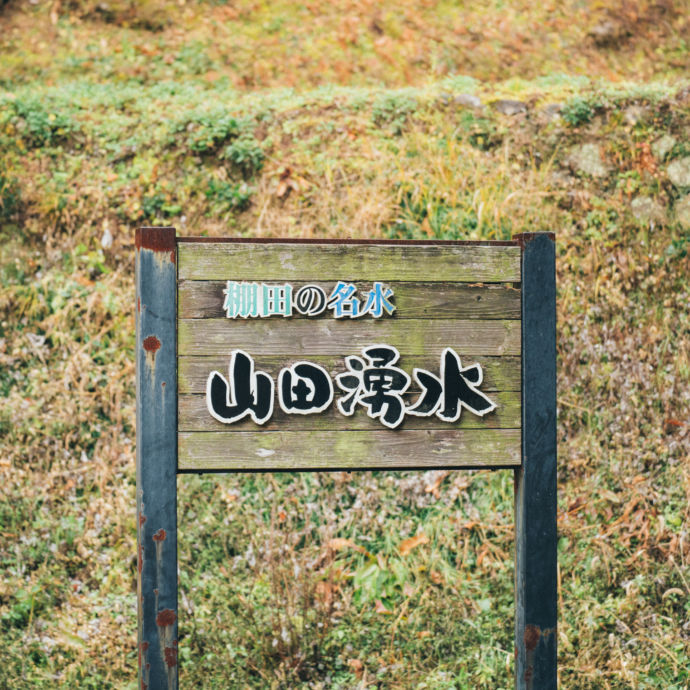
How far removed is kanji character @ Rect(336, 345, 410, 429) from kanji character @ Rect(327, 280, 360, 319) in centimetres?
20

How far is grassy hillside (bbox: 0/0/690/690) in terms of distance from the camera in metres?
4.71

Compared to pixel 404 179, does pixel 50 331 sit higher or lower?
lower

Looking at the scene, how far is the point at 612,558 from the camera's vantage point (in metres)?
5.07

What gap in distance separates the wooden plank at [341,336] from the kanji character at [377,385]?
0.06 metres

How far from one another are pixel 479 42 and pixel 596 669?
836 centimetres

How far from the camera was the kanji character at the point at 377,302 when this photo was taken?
11.2ft

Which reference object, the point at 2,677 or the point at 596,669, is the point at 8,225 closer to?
the point at 2,677

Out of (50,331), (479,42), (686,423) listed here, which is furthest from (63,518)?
(479,42)

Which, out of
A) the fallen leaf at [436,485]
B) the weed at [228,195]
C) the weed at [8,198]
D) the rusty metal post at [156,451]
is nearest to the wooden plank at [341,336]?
the rusty metal post at [156,451]

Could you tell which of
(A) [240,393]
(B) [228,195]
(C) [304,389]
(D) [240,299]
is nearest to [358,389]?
(C) [304,389]

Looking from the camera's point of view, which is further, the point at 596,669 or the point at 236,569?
the point at 236,569

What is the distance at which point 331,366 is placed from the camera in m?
3.37

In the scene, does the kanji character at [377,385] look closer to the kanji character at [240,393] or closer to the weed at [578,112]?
the kanji character at [240,393]

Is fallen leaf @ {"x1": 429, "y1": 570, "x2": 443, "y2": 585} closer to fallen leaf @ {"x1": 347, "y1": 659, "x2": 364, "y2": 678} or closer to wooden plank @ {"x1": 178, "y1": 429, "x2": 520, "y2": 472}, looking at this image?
fallen leaf @ {"x1": 347, "y1": 659, "x2": 364, "y2": 678}
